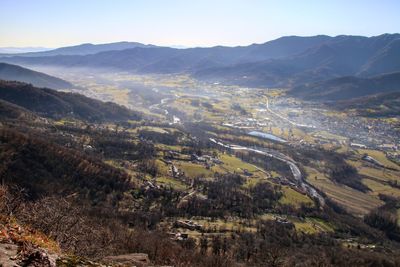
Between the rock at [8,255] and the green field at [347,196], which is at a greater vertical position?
the rock at [8,255]

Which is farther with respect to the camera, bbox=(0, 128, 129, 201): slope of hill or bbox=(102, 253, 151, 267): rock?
bbox=(0, 128, 129, 201): slope of hill

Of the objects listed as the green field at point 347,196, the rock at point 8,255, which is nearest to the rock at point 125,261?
the rock at point 8,255

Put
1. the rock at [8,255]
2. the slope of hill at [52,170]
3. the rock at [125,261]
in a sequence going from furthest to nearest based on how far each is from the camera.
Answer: the slope of hill at [52,170]
the rock at [125,261]
the rock at [8,255]

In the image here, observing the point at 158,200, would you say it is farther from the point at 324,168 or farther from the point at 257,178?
the point at 324,168

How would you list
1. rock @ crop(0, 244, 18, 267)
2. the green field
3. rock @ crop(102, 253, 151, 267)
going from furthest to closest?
the green field → rock @ crop(102, 253, 151, 267) → rock @ crop(0, 244, 18, 267)

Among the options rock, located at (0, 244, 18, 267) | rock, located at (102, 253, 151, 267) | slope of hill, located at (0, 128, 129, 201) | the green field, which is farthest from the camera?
the green field

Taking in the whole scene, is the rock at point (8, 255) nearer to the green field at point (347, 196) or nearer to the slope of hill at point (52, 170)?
the slope of hill at point (52, 170)

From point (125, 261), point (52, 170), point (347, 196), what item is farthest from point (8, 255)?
point (347, 196)

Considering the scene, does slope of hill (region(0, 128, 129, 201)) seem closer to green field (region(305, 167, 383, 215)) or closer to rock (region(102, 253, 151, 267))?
rock (region(102, 253, 151, 267))

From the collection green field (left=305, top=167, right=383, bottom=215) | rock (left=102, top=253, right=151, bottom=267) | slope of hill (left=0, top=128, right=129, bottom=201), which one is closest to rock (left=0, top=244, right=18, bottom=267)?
rock (left=102, top=253, right=151, bottom=267)

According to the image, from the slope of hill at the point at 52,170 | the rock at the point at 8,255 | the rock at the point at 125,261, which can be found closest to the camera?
the rock at the point at 8,255

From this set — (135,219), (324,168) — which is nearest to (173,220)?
(135,219)
